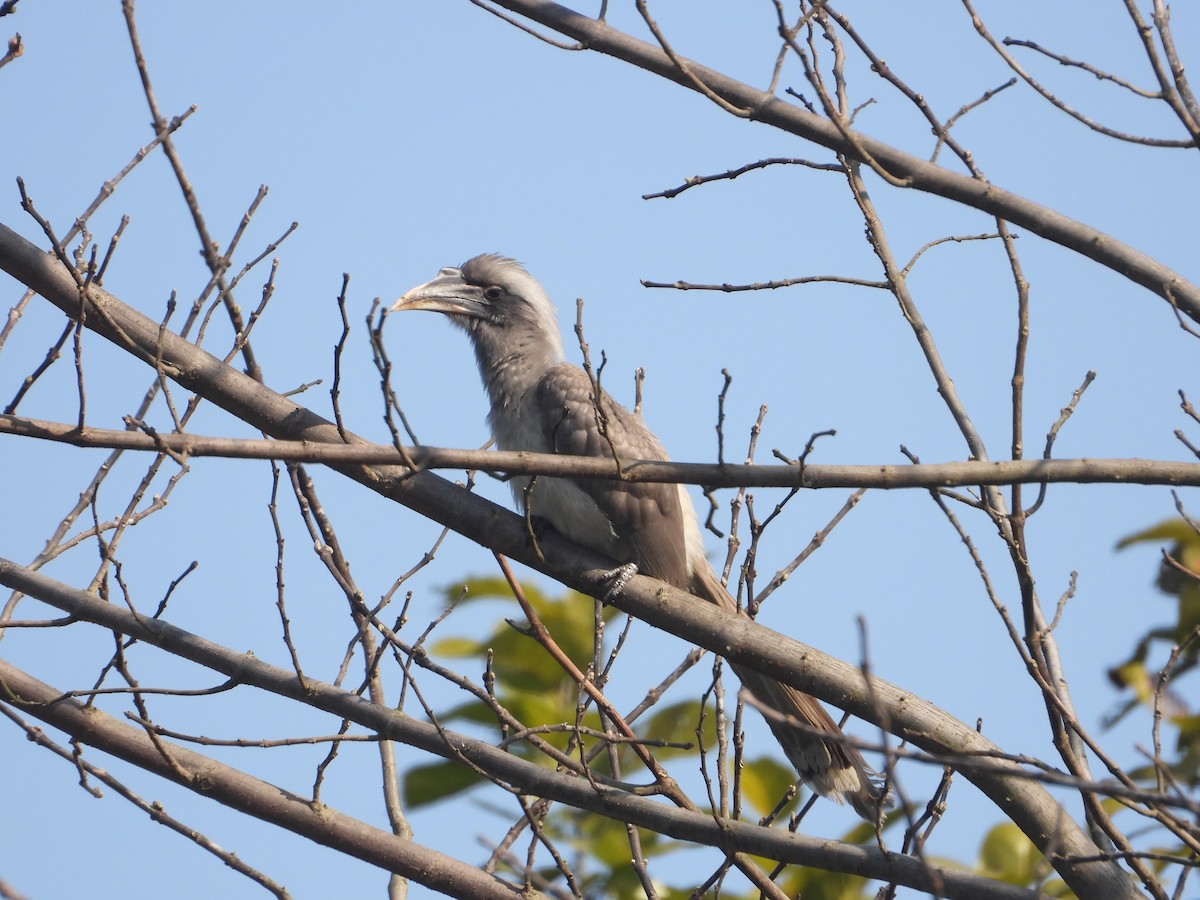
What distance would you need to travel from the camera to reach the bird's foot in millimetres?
4613

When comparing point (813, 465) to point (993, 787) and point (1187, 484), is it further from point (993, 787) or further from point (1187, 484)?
point (993, 787)

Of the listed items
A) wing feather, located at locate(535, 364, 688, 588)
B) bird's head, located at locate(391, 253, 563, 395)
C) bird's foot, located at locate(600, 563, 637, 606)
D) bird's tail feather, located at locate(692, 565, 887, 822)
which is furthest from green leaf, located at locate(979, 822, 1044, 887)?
bird's head, located at locate(391, 253, 563, 395)

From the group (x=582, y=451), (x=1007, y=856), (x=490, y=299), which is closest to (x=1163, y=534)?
(x=1007, y=856)

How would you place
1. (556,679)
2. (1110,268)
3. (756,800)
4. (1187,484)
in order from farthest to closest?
(556,679)
(756,800)
(1110,268)
(1187,484)

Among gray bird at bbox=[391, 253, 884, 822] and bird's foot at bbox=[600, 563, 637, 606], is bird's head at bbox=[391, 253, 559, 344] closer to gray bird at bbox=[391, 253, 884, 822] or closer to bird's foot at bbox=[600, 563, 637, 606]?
gray bird at bbox=[391, 253, 884, 822]

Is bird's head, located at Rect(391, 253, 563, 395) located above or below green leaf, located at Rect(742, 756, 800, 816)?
above

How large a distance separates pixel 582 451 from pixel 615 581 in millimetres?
1468

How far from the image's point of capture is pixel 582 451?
6055 millimetres

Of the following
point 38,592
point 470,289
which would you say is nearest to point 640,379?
point 470,289

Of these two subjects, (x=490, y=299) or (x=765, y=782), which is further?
(x=490, y=299)

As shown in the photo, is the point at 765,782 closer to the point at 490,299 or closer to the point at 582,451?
the point at 582,451

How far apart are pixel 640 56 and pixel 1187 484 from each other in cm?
200

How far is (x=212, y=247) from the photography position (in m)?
3.96

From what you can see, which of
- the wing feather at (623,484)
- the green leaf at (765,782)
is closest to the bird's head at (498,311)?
the wing feather at (623,484)
